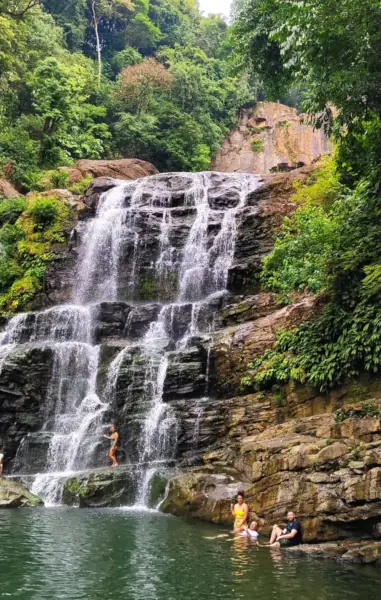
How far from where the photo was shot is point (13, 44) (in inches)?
1404

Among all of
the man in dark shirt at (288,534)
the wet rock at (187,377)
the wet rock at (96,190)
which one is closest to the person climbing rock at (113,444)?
the wet rock at (187,377)

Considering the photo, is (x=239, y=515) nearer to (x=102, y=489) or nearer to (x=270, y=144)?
(x=102, y=489)

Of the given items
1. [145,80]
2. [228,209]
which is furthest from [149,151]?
[228,209]

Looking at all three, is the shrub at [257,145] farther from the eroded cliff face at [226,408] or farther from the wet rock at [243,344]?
the wet rock at [243,344]

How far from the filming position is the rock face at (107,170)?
33709 millimetres

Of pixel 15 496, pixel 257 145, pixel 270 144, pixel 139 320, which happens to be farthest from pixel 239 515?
pixel 270 144

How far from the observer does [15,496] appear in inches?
588

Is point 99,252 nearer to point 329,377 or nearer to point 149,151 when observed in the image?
point 329,377

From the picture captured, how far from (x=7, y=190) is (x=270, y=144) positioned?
2307 cm

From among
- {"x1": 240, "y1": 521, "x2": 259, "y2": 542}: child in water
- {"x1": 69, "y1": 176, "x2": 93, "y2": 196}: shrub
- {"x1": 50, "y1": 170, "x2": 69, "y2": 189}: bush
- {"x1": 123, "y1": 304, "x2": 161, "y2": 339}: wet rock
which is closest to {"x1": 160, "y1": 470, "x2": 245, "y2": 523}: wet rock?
{"x1": 240, "y1": 521, "x2": 259, "y2": 542}: child in water

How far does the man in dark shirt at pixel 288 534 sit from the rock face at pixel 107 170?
84.6ft

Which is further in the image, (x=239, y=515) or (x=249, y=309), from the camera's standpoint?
(x=249, y=309)

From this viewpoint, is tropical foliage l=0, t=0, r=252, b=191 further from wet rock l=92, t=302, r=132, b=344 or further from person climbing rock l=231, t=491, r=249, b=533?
person climbing rock l=231, t=491, r=249, b=533

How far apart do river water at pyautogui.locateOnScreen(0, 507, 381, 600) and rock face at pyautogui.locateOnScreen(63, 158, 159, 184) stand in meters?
24.4
